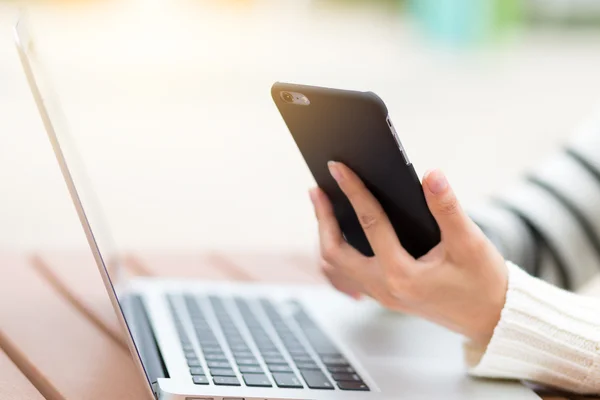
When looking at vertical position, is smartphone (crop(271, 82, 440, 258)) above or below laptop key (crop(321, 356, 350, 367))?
above

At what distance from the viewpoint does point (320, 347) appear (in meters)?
0.70

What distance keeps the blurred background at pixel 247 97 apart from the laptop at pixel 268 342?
1358 millimetres

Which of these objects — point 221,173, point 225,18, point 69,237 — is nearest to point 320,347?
point 69,237

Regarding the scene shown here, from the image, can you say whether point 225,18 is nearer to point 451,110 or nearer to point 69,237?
point 451,110

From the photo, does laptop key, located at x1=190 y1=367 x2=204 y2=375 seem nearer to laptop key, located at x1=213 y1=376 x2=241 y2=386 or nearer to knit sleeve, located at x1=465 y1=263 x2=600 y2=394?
laptop key, located at x1=213 y1=376 x2=241 y2=386

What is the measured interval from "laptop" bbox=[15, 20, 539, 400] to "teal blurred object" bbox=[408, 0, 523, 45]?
3314mm

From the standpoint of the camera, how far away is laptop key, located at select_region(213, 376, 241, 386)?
563 millimetres

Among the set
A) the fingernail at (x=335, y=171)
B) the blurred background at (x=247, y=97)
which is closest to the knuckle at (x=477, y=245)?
the fingernail at (x=335, y=171)

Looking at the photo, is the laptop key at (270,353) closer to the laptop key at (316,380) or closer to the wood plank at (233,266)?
the laptop key at (316,380)

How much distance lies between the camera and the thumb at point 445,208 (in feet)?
1.89

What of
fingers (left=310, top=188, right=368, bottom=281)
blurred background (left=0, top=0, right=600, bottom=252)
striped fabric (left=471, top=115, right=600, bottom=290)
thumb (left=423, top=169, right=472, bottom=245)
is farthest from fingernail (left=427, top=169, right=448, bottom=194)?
blurred background (left=0, top=0, right=600, bottom=252)

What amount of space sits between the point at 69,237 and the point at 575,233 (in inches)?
63.5

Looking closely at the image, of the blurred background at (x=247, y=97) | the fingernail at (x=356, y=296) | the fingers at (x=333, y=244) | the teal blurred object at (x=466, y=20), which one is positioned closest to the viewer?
the fingers at (x=333, y=244)

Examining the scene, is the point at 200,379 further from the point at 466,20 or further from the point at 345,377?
the point at 466,20
